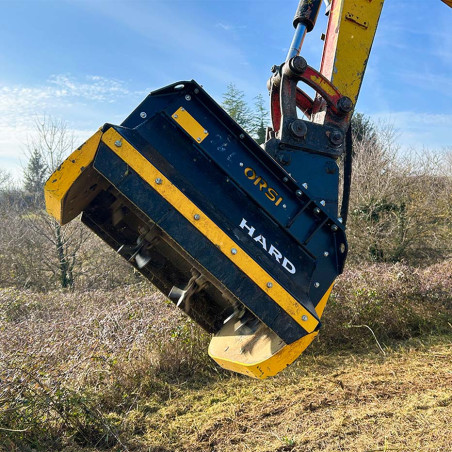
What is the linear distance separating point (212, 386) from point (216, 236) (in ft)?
8.52

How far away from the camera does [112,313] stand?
4949mm

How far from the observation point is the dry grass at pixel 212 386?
3.15m

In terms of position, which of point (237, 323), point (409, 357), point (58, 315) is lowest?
point (409, 357)

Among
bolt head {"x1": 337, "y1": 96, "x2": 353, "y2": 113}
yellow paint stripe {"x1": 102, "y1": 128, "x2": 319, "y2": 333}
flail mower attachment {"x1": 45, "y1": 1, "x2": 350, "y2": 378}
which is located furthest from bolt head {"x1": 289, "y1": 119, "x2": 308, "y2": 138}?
yellow paint stripe {"x1": 102, "y1": 128, "x2": 319, "y2": 333}

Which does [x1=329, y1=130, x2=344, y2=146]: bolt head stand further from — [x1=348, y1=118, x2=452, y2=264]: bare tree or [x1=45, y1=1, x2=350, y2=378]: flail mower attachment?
[x1=348, y1=118, x2=452, y2=264]: bare tree

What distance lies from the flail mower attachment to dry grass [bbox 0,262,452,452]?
98 centimetres

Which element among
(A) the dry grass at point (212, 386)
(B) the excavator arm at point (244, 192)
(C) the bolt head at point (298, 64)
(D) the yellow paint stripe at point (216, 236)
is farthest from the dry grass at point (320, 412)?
(C) the bolt head at point (298, 64)

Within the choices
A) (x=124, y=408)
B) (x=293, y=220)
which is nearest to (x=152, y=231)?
(x=293, y=220)

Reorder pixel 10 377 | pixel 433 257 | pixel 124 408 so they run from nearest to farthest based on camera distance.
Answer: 1. pixel 10 377
2. pixel 124 408
3. pixel 433 257

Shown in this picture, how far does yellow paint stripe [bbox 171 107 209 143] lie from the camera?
2594mm

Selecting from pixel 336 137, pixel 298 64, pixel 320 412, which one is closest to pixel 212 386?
pixel 320 412

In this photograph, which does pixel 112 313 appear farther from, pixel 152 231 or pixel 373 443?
pixel 373 443

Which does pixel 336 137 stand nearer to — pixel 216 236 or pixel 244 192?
pixel 244 192

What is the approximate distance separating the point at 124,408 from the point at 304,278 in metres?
2.38
